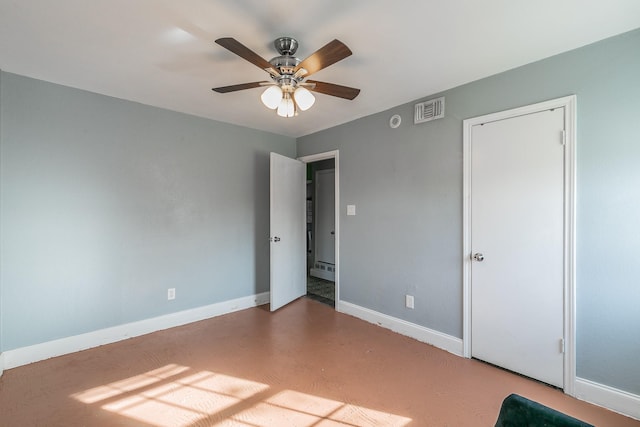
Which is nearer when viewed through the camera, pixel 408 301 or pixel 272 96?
pixel 272 96

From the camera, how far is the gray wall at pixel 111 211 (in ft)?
7.69

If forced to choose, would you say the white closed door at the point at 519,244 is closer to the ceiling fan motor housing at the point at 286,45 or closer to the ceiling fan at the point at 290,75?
the ceiling fan at the point at 290,75

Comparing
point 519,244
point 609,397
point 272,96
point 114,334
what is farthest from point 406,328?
point 114,334

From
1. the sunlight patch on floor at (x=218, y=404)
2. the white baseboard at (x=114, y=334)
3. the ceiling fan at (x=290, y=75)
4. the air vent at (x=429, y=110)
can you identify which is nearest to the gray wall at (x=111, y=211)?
the white baseboard at (x=114, y=334)

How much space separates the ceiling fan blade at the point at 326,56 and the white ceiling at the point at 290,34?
240 millimetres

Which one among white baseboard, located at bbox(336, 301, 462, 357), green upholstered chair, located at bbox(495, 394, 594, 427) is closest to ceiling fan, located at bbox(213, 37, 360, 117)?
green upholstered chair, located at bbox(495, 394, 594, 427)

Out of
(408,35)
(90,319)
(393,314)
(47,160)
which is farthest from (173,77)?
(393,314)

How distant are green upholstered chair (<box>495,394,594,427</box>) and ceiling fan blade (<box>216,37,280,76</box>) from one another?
1882mm

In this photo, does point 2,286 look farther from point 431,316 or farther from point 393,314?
point 431,316

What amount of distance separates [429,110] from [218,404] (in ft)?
9.69

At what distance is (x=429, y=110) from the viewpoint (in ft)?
8.88

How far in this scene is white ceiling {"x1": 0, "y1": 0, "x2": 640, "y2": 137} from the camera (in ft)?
5.16

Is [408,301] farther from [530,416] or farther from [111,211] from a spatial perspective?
[111,211]

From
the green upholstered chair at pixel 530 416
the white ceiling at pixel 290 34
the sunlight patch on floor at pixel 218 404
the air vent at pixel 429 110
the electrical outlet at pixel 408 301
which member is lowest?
the sunlight patch on floor at pixel 218 404
